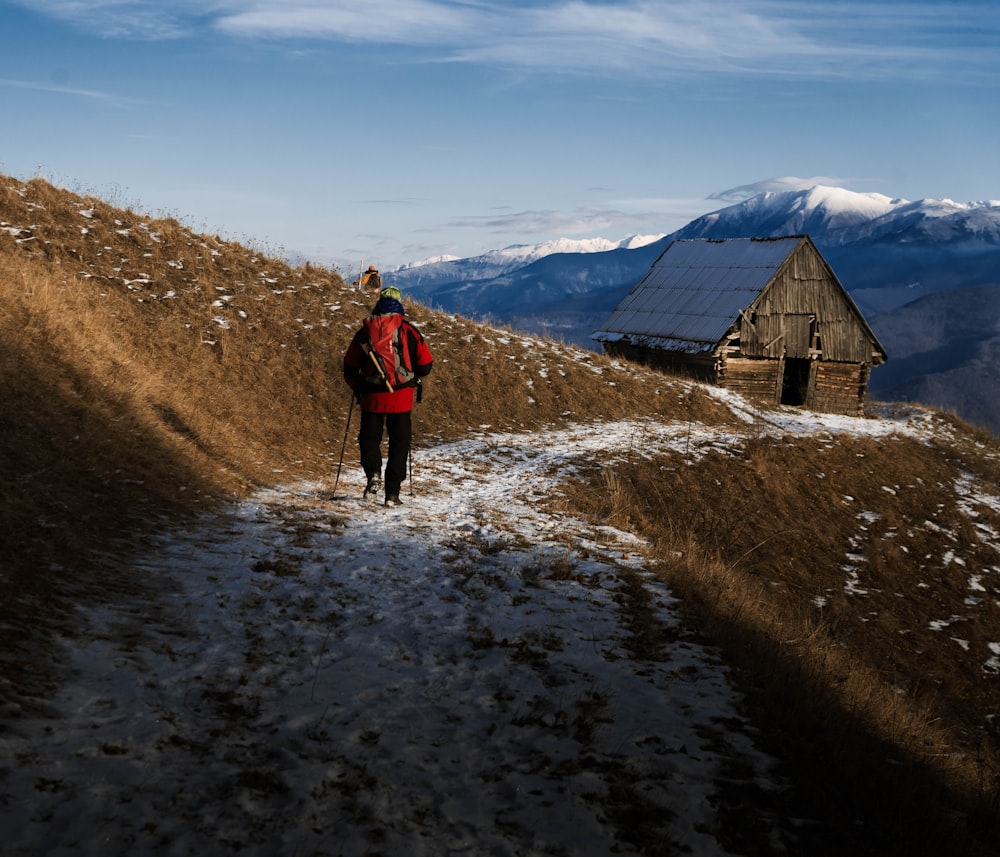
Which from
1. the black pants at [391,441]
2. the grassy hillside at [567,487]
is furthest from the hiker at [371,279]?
the black pants at [391,441]

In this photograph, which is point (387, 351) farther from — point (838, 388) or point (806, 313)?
point (838, 388)

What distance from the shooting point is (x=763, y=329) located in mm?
32438

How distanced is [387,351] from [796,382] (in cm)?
3157

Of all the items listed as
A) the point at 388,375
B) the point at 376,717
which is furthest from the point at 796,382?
the point at 376,717

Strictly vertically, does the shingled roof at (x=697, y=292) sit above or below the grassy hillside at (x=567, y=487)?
above

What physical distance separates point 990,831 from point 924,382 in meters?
185

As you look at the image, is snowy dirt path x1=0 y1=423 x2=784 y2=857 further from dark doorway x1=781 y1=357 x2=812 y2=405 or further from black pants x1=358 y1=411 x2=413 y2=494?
dark doorway x1=781 y1=357 x2=812 y2=405

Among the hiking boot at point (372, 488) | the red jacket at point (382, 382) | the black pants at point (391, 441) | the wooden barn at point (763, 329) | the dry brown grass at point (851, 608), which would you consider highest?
the wooden barn at point (763, 329)

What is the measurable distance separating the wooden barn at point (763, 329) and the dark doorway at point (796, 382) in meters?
0.09

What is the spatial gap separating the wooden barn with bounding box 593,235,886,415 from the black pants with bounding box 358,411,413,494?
23691 mm

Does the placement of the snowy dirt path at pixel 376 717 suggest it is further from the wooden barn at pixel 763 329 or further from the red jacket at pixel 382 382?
the wooden barn at pixel 763 329

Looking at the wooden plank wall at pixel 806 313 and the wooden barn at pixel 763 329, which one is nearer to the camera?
the wooden barn at pixel 763 329

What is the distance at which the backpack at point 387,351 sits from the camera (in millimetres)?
9195

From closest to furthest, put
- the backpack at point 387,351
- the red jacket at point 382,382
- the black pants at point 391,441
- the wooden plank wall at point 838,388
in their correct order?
the backpack at point 387,351, the red jacket at point 382,382, the black pants at point 391,441, the wooden plank wall at point 838,388
